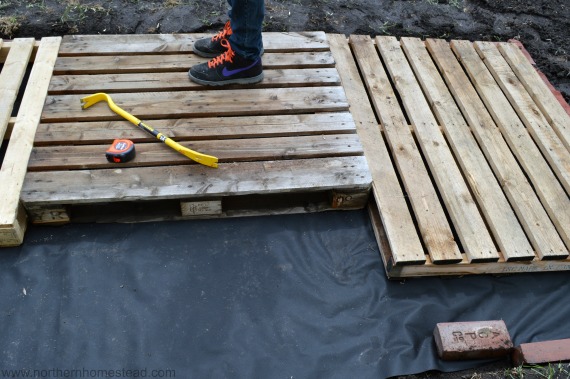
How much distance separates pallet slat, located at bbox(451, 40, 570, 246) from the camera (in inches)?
110

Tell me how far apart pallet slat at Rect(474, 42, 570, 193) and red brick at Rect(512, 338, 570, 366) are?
0.91 metres

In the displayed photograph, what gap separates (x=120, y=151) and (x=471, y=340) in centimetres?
177

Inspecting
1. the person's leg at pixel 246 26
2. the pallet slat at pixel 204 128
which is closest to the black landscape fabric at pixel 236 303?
the pallet slat at pixel 204 128

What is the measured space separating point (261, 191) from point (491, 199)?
1.15 m

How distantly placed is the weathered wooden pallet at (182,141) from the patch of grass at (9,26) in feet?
→ 1.93

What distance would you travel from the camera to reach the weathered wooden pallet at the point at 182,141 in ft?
8.59

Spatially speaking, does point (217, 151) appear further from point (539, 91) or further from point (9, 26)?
point (539, 91)

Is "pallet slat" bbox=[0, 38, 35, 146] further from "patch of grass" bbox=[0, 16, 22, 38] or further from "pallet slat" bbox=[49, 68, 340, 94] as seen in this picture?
"patch of grass" bbox=[0, 16, 22, 38]

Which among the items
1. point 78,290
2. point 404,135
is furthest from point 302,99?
point 78,290

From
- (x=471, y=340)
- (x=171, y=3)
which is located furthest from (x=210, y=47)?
(x=471, y=340)

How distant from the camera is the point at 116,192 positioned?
2562mm

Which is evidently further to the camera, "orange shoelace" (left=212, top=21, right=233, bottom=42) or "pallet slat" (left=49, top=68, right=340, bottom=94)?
"orange shoelace" (left=212, top=21, right=233, bottom=42)

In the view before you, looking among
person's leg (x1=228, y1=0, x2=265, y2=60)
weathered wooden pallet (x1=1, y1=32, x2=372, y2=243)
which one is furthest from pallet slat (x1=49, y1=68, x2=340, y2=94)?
person's leg (x1=228, y1=0, x2=265, y2=60)

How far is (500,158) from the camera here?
2.98 m
